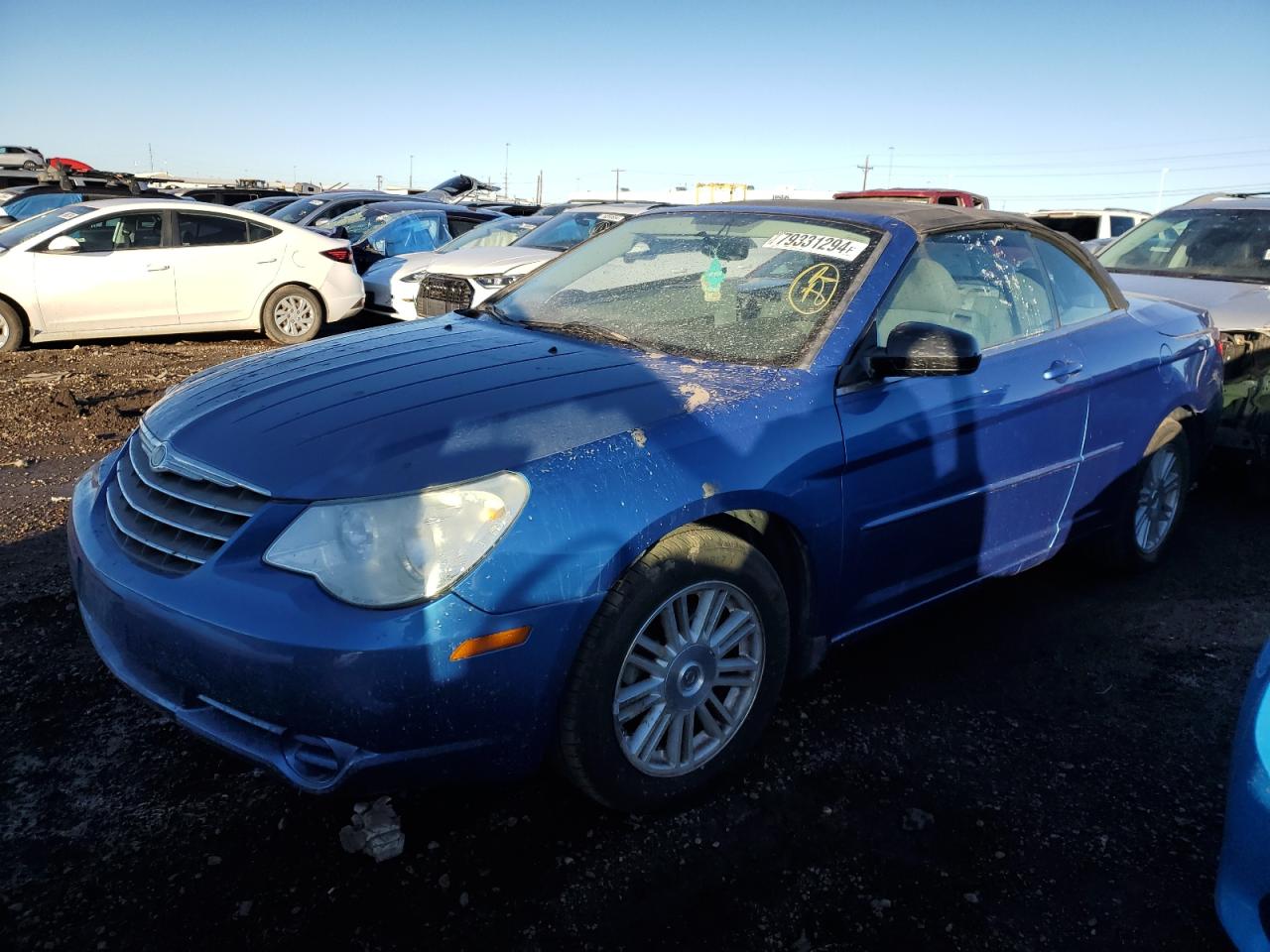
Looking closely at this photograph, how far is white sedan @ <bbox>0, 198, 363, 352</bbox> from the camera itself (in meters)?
8.59

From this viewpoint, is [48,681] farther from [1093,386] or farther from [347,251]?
[347,251]

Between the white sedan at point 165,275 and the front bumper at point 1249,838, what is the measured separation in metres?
9.47

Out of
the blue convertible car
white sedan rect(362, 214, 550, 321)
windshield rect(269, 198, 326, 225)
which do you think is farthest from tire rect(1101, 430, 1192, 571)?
windshield rect(269, 198, 326, 225)

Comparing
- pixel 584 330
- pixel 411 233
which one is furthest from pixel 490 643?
pixel 411 233

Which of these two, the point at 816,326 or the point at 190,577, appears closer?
the point at 190,577

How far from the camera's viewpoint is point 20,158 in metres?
32.0

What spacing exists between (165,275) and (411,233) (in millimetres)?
4629

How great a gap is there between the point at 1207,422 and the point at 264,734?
14.2 feet

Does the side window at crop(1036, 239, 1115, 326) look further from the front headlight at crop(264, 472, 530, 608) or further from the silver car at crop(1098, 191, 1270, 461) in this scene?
the front headlight at crop(264, 472, 530, 608)

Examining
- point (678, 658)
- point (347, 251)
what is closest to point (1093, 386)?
point (678, 658)

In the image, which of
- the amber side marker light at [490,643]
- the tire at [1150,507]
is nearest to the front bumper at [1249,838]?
the amber side marker light at [490,643]

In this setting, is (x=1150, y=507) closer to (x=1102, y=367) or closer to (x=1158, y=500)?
(x=1158, y=500)

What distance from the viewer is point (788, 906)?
87.7 inches

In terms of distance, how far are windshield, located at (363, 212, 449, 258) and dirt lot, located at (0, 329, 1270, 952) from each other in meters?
10.3
